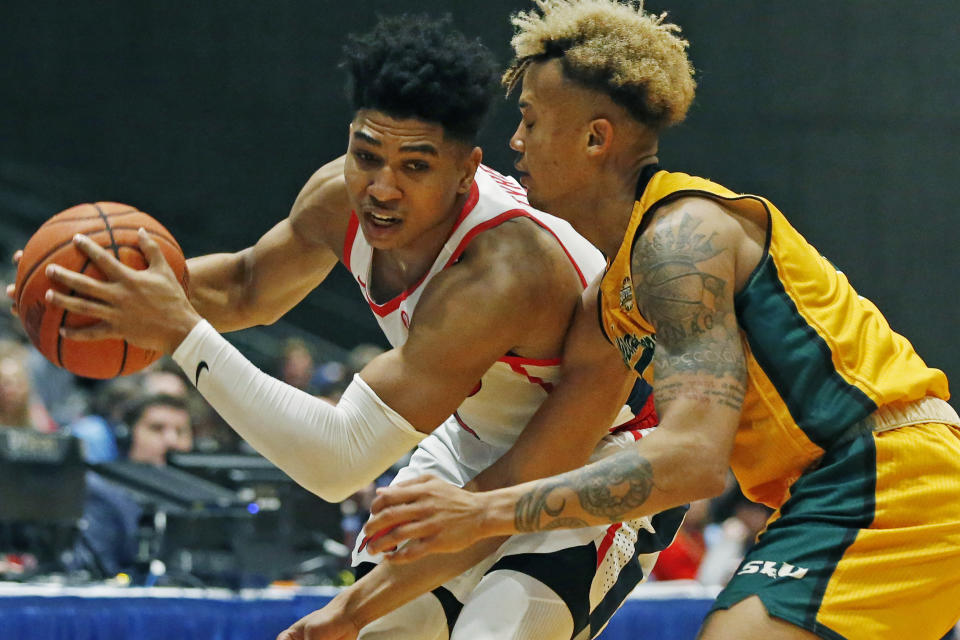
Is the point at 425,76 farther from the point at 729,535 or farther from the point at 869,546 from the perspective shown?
the point at 729,535

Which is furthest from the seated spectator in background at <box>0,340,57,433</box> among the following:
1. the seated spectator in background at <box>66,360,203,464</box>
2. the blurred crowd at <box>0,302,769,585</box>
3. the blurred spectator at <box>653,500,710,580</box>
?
the blurred spectator at <box>653,500,710,580</box>

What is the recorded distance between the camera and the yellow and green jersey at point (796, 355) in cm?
258

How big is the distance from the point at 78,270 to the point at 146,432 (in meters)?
2.99

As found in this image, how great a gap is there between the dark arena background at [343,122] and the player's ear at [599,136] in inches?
277

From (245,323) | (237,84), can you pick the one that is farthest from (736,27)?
(245,323)

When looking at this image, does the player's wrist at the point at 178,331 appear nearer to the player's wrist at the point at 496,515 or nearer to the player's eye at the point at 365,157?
the player's eye at the point at 365,157

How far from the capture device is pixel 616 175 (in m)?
2.86

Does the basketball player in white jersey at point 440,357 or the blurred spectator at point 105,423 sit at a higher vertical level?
the basketball player in white jersey at point 440,357

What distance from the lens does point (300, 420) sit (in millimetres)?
2916

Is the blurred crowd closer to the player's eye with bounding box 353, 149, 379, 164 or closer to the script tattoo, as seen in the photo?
the player's eye with bounding box 353, 149, 379, 164

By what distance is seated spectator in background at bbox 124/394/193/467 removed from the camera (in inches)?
224

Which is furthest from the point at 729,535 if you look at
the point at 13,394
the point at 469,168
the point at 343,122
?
→ the point at 343,122

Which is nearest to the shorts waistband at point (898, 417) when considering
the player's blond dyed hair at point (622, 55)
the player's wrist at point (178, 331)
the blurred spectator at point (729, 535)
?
the player's blond dyed hair at point (622, 55)

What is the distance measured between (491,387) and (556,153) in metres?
0.74
